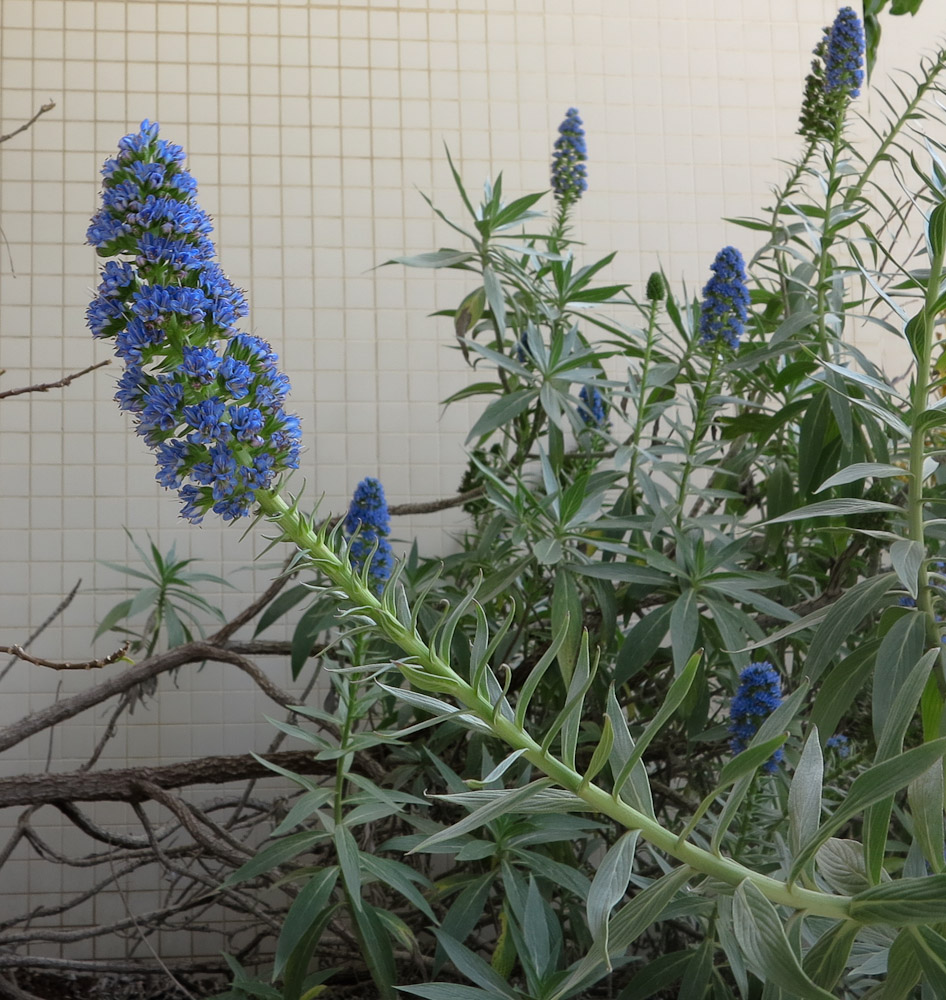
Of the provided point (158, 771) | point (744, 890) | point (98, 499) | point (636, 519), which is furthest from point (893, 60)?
point (744, 890)

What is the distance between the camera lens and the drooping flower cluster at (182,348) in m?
0.73

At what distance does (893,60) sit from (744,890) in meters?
2.91

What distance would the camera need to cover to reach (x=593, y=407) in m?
2.20

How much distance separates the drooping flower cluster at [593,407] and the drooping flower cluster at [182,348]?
1474mm

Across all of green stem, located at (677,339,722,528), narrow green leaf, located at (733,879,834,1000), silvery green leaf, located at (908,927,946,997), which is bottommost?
silvery green leaf, located at (908,927,946,997)

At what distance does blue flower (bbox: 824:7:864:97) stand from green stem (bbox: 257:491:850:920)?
1409 mm

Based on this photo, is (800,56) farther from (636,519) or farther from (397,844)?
(397,844)

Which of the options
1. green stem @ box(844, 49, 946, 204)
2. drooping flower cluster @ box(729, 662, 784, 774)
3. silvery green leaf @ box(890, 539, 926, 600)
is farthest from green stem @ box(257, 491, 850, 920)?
green stem @ box(844, 49, 946, 204)

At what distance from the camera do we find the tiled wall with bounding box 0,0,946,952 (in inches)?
106

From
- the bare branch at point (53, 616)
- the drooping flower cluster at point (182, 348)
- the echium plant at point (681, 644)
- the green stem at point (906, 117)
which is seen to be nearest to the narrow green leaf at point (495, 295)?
the echium plant at point (681, 644)

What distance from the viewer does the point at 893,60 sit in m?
2.95

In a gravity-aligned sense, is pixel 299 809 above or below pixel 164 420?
below

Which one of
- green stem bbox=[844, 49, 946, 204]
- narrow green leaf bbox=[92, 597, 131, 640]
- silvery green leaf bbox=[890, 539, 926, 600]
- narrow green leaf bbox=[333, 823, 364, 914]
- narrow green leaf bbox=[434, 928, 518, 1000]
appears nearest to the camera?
silvery green leaf bbox=[890, 539, 926, 600]

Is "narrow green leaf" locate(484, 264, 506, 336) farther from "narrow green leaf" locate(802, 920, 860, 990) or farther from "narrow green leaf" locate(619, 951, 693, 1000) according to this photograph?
"narrow green leaf" locate(802, 920, 860, 990)
